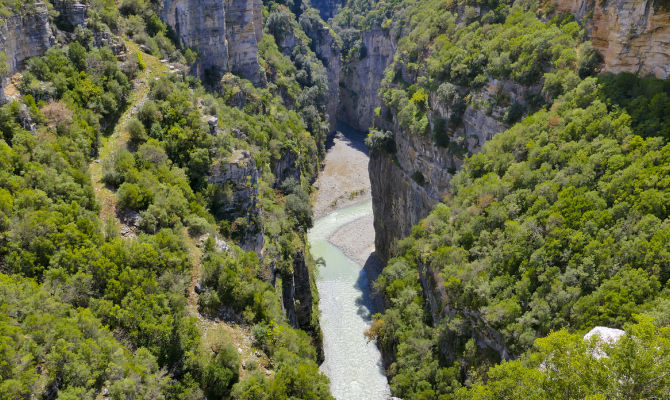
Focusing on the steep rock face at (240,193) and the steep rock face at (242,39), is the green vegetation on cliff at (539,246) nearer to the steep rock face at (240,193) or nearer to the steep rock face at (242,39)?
the steep rock face at (240,193)

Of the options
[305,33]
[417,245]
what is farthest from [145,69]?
[305,33]

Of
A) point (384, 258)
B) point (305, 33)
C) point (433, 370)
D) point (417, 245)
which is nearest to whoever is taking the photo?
point (433, 370)

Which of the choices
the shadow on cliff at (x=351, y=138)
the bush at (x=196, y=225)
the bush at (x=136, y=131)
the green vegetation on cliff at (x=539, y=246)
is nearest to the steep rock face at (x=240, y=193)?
the bush at (x=196, y=225)

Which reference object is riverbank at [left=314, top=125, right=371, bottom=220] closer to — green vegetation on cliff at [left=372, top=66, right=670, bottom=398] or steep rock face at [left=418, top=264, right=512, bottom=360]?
steep rock face at [left=418, top=264, right=512, bottom=360]

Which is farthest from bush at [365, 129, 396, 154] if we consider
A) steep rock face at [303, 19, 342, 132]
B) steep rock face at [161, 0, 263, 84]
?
steep rock face at [303, 19, 342, 132]

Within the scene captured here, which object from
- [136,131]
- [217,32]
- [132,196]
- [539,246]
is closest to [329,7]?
[217,32]

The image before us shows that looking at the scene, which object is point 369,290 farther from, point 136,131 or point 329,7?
point 329,7

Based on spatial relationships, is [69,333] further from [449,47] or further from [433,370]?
[449,47]
